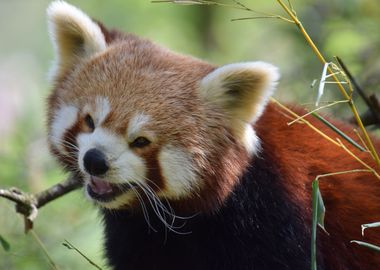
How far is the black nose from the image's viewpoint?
3.62 metres

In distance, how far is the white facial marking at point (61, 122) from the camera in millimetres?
3893

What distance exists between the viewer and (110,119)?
375 centimetres

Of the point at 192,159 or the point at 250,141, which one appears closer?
the point at 192,159

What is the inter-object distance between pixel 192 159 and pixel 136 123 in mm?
302

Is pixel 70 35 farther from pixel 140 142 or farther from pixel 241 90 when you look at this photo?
pixel 241 90

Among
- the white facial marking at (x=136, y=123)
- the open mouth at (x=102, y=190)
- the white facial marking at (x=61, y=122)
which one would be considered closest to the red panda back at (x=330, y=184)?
the white facial marking at (x=136, y=123)

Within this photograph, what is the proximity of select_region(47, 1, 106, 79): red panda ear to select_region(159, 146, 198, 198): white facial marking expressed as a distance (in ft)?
2.33

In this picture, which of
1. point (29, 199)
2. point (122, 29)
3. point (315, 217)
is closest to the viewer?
point (315, 217)

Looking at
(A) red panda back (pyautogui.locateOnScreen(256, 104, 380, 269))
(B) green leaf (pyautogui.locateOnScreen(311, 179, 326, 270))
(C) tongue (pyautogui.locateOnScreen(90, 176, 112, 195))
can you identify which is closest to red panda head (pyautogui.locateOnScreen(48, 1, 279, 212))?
(C) tongue (pyautogui.locateOnScreen(90, 176, 112, 195))

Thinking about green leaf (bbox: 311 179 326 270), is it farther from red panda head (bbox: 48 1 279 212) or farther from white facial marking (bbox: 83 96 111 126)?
white facial marking (bbox: 83 96 111 126)

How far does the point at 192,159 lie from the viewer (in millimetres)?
3812

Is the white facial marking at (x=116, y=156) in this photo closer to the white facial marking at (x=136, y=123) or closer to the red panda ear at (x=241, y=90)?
the white facial marking at (x=136, y=123)

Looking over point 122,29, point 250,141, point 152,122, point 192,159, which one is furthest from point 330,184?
point 122,29

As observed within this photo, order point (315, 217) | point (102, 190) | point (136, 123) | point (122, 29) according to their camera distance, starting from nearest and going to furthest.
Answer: point (315, 217), point (136, 123), point (102, 190), point (122, 29)
